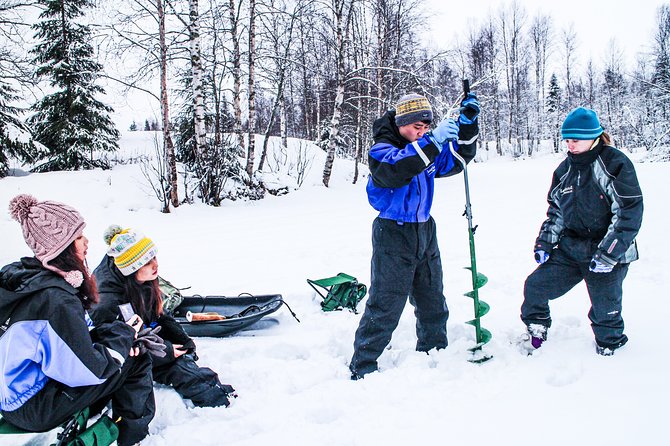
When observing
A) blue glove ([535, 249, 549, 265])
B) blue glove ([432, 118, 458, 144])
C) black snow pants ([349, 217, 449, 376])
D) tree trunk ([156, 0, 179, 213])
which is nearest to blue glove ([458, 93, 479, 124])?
blue glove ([432, 118, 458, 144])

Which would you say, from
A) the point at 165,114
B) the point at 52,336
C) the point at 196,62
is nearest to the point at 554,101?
the point at 196,62

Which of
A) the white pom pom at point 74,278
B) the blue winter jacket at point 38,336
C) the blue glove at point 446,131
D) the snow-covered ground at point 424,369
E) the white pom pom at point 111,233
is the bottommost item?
the snow-covered ground at point 424,369

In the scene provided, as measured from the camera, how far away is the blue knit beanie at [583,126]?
2781mm

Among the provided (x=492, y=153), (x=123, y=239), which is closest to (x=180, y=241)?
(x=123, y=239)

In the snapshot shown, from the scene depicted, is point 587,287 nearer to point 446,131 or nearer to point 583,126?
point 583,126

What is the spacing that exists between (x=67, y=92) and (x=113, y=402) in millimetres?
13177

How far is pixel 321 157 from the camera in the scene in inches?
680

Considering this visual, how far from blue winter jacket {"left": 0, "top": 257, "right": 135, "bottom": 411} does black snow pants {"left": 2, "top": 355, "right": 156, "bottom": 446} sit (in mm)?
60

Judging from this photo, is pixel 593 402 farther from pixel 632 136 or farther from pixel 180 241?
pixel 632 136

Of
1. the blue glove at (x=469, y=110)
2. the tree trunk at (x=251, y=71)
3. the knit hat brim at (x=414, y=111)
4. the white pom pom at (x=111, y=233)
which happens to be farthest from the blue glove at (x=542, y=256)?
the tree trunk at (x=251, y=71)

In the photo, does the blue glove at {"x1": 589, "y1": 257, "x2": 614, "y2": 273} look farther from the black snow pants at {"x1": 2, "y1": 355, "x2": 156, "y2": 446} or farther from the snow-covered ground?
the black snow pants at {"x1": 2, "y1": 355, "x2": 156, "y2": 446}

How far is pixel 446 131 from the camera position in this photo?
8.55ft

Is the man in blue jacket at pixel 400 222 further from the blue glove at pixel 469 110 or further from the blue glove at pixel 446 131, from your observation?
the blue glove at pixel 446 131

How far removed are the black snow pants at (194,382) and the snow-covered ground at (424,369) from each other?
8 cm
